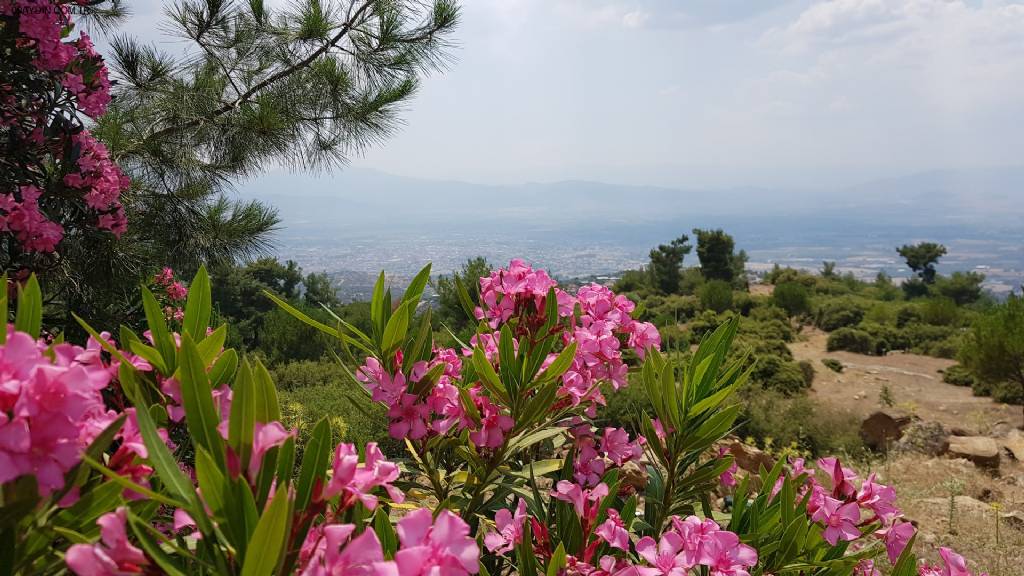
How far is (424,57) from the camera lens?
16.0ft

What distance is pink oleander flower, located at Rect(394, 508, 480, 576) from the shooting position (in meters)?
0.47

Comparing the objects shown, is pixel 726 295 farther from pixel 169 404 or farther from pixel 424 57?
pixel 169 404

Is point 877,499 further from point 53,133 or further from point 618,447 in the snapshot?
point 53,133

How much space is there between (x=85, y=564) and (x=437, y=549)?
10.5 inches

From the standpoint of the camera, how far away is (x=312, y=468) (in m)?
0.55

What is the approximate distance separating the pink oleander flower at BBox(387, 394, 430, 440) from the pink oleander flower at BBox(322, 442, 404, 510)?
350 mm

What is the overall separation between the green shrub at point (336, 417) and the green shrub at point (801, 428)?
13.6ft

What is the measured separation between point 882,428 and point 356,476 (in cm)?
766

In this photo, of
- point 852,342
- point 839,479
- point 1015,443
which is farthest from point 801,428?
point 852,342

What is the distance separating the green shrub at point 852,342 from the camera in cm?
1343

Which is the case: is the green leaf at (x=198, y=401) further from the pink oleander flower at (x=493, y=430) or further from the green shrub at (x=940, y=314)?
the green shrub at (x=940, y=314)

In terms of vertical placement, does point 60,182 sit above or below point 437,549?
above

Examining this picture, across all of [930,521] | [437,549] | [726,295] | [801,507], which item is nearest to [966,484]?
[930,521]

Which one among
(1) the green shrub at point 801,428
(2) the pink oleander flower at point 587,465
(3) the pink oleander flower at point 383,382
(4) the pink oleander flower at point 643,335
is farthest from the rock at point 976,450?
(3) the pink oleander flower at point 383,382
